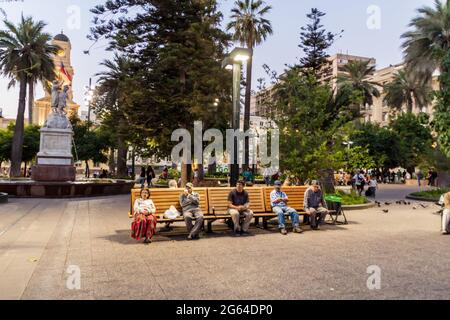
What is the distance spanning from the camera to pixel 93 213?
45.6 ft

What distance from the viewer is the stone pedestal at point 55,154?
21703mm

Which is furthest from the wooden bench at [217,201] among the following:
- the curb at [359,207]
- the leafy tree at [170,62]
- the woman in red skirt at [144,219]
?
the leafy tree at [170,62]

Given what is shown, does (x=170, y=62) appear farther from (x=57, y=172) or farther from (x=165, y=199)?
(x=165, y=199)

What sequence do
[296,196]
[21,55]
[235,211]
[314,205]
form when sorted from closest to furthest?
[235,211] → [314,205] → [296,196] → [21,55]

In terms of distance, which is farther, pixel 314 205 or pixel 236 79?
pixel 236 79

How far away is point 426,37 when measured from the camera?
3534 cm

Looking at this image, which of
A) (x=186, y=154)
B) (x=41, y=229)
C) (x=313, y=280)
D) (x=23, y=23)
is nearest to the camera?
(x=313, y=280)

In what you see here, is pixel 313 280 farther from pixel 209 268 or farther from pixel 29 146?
pixel 29 146

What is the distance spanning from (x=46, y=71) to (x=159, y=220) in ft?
122

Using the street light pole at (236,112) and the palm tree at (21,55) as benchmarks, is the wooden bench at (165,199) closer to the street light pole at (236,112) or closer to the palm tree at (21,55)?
the street light pole at (236,112)

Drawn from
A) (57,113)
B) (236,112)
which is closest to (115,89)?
(57,113)

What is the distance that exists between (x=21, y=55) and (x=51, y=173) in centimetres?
2296
